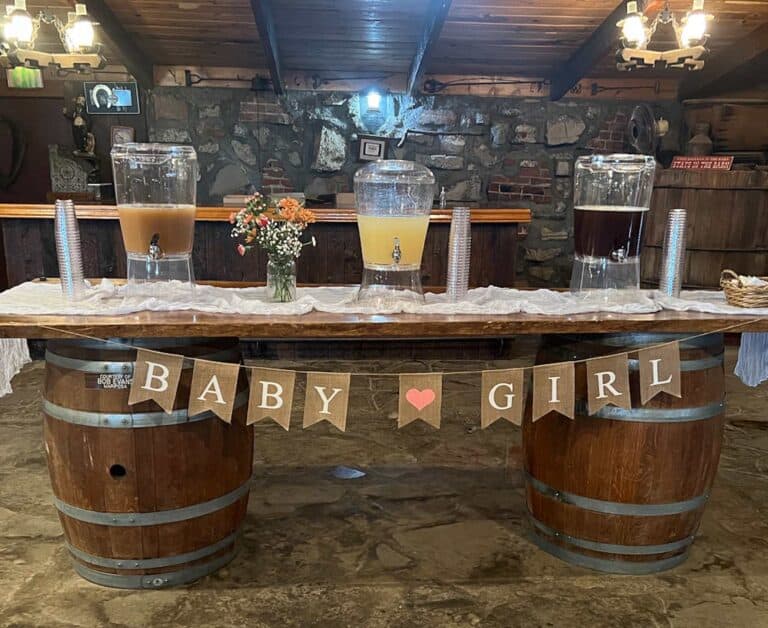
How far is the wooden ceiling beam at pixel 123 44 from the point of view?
190 inches

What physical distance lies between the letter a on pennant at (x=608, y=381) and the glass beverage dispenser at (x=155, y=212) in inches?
52.1

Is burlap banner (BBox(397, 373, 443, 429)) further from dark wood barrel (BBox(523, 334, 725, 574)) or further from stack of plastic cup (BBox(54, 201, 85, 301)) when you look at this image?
stack of plastic cup (BBox(54, 201, 85, 301))

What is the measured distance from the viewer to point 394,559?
2305mm

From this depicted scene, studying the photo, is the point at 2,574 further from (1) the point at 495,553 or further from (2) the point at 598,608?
(2) the point at 598,608

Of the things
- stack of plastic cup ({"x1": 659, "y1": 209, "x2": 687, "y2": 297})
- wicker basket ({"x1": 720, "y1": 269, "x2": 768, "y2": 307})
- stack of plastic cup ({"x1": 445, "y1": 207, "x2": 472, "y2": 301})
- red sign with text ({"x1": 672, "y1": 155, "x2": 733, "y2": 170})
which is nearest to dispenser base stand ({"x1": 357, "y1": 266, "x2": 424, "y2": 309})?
stack of plastic cup ({"x1": 445, "y1": 207, "x2": 472, "y2": 301})

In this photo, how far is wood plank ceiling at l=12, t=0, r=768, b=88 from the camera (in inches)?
195

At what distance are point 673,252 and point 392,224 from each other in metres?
0.99

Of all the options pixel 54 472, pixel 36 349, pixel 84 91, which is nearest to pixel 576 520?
pixel 54 472

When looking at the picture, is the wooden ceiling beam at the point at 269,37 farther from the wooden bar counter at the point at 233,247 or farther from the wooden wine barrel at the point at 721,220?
the wooden wine barrel at the point at 721,220

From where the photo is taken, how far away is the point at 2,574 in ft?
7.13

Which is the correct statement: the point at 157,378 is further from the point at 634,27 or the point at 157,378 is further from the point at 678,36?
the point at 678,36

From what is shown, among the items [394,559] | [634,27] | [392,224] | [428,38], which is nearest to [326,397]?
[392,224]

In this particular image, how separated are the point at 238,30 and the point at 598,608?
4927 millimetres

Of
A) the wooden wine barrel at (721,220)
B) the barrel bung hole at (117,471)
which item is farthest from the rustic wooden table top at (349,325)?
the wooden wine barrel at (721,220)
